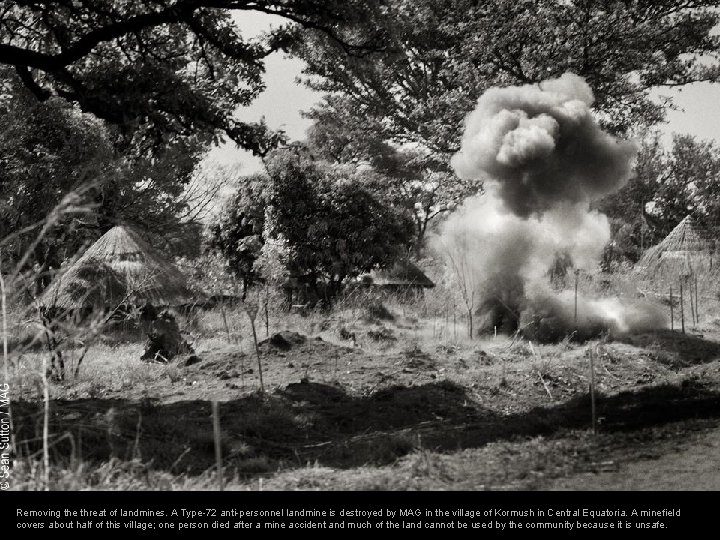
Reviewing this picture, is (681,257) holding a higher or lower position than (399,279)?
higher

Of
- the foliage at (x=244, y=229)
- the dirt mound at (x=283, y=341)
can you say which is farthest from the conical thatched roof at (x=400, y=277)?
the dirt mound at (x=283, y=341)

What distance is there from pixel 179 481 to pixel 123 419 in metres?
2.20

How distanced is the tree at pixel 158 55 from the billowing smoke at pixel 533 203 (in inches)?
237

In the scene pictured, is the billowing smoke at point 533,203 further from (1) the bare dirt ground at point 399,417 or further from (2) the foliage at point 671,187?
(2) the foliage at point 671,187

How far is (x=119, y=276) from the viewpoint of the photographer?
17.9 metres

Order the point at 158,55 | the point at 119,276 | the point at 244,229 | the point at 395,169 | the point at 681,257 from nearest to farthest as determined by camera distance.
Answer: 1. the point at 158,55
2. the point at 119,276
3. the point at 244,229
4. the point at 681,257
5. the point at 395,169

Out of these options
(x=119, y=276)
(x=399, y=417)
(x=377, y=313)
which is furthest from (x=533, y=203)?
(x=119, y=276)

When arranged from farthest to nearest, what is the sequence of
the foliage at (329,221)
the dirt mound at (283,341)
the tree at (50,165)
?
the foliage at (329,221), the tree at (50,165), the dirt mound at (283,341)

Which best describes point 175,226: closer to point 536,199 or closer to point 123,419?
point 536,199

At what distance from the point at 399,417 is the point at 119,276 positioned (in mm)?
10862

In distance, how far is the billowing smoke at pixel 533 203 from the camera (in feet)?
53.3

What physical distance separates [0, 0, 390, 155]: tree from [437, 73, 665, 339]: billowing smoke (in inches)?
237

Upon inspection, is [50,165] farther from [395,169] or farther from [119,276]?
[395,169]

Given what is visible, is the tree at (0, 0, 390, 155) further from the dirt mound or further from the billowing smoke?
the billowing smoke
